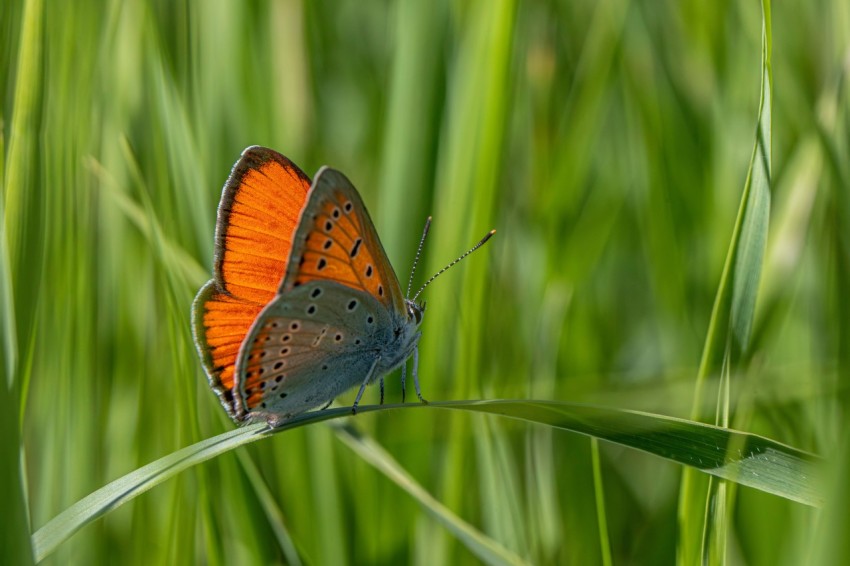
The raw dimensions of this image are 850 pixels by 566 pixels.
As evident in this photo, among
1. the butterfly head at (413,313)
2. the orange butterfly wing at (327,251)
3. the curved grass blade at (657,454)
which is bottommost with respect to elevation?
the curved grass blade at (657,454)

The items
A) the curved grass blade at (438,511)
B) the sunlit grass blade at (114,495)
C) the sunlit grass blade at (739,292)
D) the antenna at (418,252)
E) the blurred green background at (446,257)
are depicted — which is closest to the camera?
the sunlit grass blade at (114,495)

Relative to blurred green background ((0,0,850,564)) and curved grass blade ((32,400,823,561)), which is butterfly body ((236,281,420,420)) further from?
curved grass blade ((32,400,823,561))

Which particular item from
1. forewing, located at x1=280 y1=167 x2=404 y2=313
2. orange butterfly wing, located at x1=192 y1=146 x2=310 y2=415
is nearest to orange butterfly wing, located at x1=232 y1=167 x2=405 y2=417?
forewing, located at x1=280 y1=167 x2=404 y2=313

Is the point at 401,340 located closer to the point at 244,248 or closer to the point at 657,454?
the point at 244,248

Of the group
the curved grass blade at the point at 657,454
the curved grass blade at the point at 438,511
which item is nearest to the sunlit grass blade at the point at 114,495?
the curved grass blade at the point at 657,454

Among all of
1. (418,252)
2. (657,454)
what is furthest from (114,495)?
(418,252)

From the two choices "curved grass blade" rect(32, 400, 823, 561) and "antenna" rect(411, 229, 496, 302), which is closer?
"curved grass blade" rect(32, 400, 823, 561)

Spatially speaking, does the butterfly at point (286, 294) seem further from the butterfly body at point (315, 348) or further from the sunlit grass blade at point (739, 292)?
the sunlit grass blade at point (739, 292)

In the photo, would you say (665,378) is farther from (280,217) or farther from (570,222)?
(280,217)
